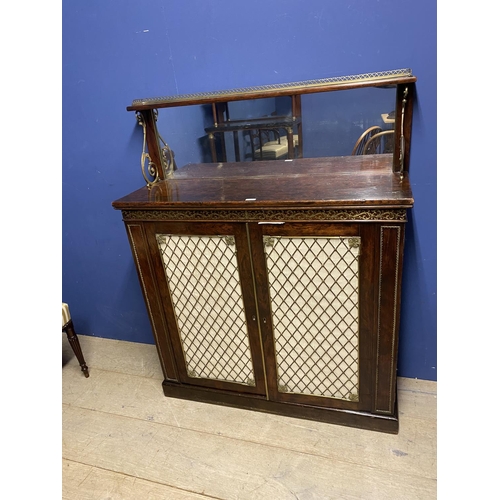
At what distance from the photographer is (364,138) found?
5.09 feet

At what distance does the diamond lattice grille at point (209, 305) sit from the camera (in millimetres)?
1547

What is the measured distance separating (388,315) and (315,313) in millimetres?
263

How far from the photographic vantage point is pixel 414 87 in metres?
1.42

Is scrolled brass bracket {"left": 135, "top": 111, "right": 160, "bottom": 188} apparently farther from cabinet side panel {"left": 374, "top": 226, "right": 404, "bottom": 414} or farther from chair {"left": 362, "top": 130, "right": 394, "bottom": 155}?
cabinet side panel {"left": 374, "top": 226, "right": 404, "bottom": 414}

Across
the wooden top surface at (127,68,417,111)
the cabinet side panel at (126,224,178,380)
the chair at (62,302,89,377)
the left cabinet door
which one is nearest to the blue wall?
the wooden top surface at (127,68,417,111)

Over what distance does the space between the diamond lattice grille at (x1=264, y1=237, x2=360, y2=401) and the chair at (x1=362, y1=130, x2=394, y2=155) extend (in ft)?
1.44

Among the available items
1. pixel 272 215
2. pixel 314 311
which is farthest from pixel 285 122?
pixel 314 311

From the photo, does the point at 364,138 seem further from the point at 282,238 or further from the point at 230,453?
the point at 230,453

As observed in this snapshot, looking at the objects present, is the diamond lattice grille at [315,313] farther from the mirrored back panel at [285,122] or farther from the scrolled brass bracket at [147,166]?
the scrolled brass bracket at [147,166]

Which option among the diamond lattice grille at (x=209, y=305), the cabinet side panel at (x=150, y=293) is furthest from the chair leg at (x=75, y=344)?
the diamond lattice grille at (x=209, y=305)

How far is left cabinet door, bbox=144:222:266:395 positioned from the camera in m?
1.52

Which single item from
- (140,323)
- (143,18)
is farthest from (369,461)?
(143,18)

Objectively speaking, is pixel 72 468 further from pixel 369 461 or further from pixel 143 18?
Result: pixel 143 18

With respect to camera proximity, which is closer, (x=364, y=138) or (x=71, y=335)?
(x=364, y=138)
